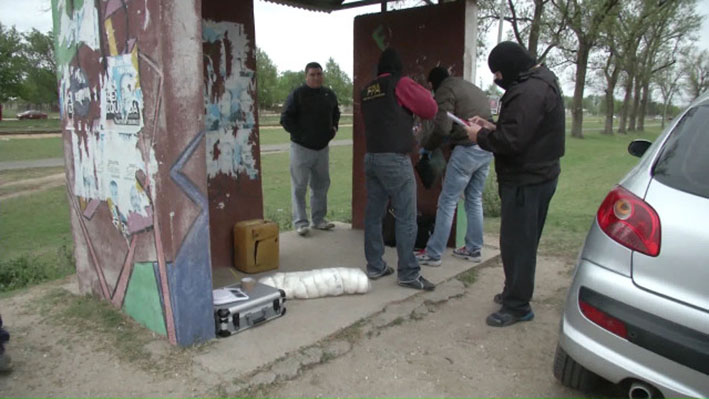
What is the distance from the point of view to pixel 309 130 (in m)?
5.82

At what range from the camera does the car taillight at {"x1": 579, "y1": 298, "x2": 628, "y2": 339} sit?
219 cm

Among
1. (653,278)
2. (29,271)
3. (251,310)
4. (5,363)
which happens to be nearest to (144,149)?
(251,310)

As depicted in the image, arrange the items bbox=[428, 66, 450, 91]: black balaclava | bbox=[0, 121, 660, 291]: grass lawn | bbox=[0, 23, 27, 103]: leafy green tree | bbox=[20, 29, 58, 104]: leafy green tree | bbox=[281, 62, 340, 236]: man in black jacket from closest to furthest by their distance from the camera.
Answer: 1. bbox=[428, 66, 450, 91]: black balaclava
2. bbox=[281, 62, 340, 236]: man in black jacket
3. bbox=[0, 121, 660, 291]: grass lawn
4. bbox=[0, 23, 27, 103]: leafy green tree
5. bbox=[20, 29, 58, 104]: leafy green tree

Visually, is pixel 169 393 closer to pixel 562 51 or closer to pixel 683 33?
pixel 562 51

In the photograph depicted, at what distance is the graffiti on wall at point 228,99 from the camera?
4613mm

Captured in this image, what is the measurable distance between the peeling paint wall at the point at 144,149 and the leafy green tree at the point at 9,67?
136 feet

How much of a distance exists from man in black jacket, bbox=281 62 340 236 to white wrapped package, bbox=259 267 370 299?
196cm

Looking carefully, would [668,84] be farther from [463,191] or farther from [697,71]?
[463,191]

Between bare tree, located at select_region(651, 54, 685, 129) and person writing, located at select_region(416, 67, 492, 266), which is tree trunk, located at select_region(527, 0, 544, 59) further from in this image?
bare tree, located at select_region(651, 54, 685, 129)

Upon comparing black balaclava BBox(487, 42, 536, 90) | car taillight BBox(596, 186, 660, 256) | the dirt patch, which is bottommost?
the dirt patch

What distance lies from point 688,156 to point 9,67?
4635 cm

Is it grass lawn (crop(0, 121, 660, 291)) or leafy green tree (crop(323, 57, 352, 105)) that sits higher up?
leafy green tree (crop(323, 57, 352, 105))

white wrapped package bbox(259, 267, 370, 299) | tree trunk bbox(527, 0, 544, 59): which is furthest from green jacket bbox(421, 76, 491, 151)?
tree trunk bbox(527, 0, 544, 59)

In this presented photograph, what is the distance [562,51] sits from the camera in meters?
25.2
